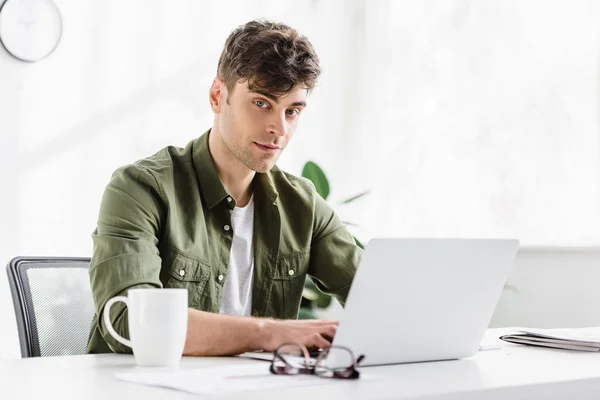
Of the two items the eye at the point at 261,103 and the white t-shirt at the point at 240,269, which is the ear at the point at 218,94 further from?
the white t-shirt at the point at 240,269

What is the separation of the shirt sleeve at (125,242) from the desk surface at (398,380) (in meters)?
0.13

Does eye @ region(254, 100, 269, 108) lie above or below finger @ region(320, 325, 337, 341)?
above

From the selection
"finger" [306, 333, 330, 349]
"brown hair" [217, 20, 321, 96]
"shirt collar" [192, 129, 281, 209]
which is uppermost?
"brown hair" [217, 20, 321, 96]

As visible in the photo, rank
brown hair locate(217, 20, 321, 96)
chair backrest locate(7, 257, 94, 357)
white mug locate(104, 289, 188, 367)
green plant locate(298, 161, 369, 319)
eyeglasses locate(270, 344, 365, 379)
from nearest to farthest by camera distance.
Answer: eyeglasses locate(270, 344, 365, 379), white mug locate(104, 289, 188, 367), chair backrest locate(7, 257, 94, 357), brown hair locate(217, 20, 321, 96), green plant locate(298, 161, 369, 319)

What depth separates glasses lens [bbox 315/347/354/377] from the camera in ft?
3.44

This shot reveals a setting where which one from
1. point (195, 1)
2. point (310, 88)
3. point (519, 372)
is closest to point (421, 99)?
point (195, 1)

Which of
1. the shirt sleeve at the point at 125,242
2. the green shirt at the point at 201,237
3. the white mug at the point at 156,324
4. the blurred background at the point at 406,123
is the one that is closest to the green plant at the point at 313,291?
the blurred background at the point at 406,123

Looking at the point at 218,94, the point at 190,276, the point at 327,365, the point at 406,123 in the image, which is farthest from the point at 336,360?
the point at 406,123

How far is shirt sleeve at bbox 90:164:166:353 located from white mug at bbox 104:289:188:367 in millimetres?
207

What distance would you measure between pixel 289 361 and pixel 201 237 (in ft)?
1.97

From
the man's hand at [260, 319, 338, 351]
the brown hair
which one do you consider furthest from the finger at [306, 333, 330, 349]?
the brown hair

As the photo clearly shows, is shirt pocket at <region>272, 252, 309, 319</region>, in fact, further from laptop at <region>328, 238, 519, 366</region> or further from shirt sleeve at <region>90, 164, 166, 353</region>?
laptop at <region>328, 238, 519, 366</region>

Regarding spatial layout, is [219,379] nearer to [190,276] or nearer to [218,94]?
[190,276]

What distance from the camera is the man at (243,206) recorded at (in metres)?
1.66
